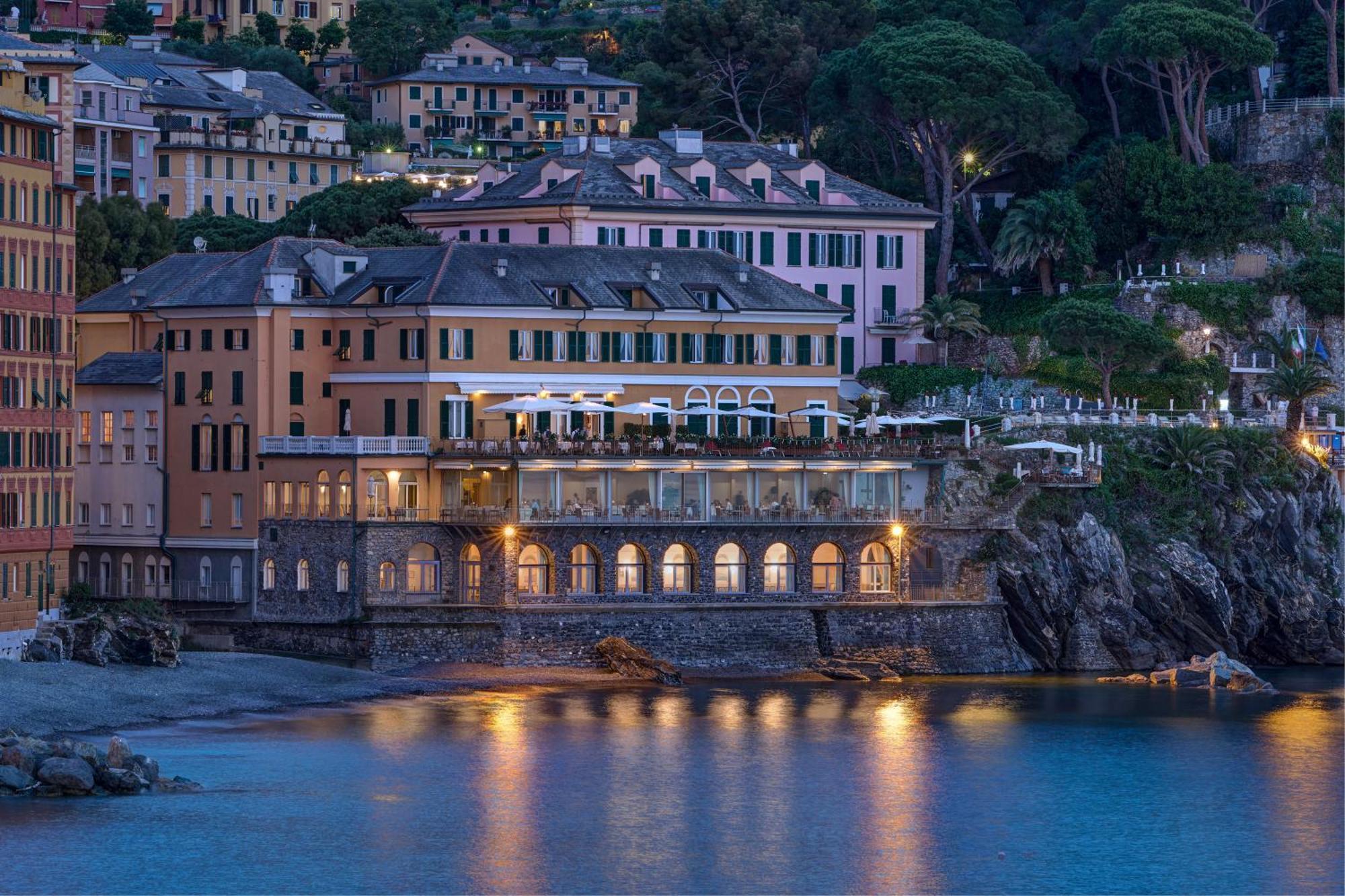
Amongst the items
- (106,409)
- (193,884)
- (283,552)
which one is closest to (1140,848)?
(193,884)

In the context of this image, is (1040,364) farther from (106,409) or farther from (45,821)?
(45,821)

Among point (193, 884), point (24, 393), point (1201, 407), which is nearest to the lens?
point (193, 884)

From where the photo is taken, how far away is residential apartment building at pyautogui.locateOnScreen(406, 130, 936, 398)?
408 ft

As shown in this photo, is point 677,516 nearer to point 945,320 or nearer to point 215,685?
point 215,685

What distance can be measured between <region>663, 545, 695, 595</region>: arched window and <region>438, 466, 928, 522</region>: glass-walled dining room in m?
1.16

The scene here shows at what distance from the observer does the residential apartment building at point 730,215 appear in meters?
124

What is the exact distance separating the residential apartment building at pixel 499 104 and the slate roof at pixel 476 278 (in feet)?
216

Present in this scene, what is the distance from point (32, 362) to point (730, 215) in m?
38.0

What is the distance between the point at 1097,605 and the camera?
110m

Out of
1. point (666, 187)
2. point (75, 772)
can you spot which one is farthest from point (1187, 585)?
point (75, 772)

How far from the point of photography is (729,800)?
85.0 m

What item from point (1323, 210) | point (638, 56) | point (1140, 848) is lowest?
point (1140, 848)

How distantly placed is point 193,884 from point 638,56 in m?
121

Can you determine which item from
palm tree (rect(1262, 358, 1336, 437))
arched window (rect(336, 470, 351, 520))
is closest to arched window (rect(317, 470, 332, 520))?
arched window (rect(336, 470, 351, 520))
